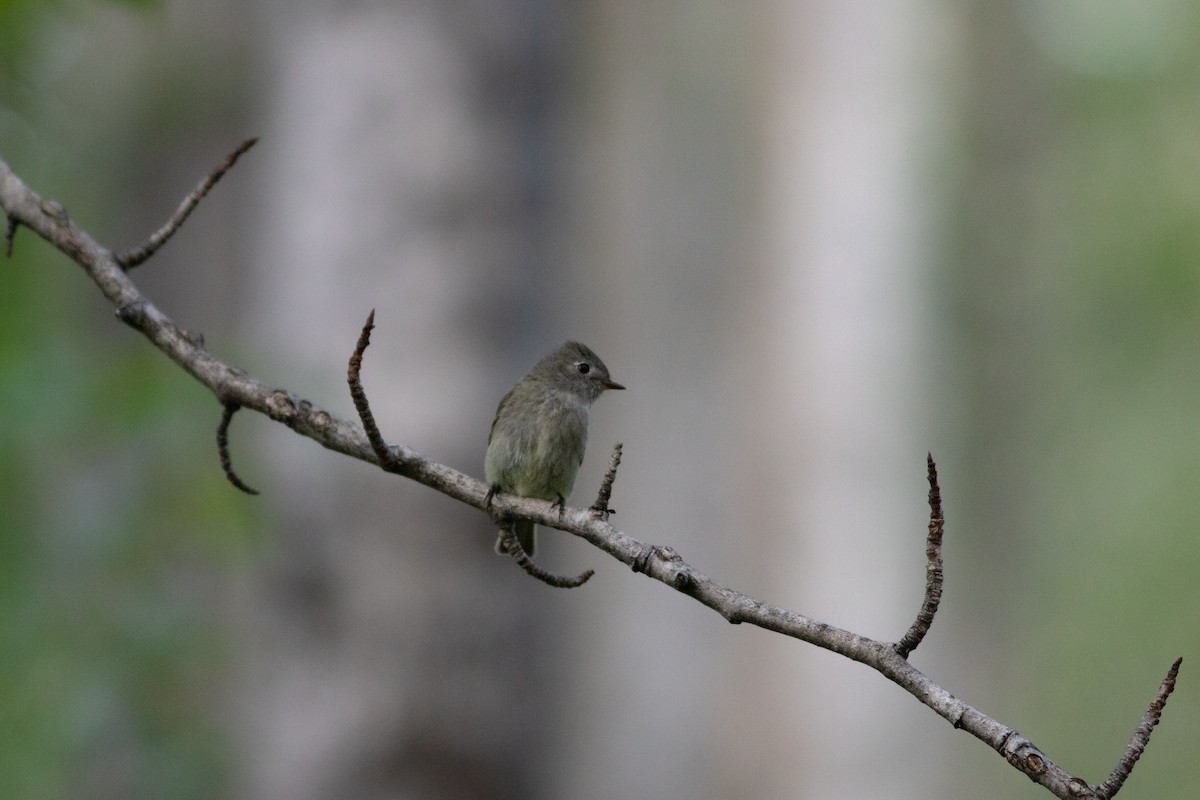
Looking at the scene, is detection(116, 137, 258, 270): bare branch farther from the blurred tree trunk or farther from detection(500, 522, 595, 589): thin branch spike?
the blurred tree trunk

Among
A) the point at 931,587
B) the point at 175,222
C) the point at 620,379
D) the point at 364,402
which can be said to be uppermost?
the point at 620,379

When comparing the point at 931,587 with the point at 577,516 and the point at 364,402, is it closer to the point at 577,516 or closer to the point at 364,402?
the point at 577,516

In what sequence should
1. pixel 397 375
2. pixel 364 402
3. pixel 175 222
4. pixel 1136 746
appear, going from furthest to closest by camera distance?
pixel 397 375
pixel 175 222
pixel 364 402
pixel 1136 746

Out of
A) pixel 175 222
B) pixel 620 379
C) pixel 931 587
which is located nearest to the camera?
pixel 931 587

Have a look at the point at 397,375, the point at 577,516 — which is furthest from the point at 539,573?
the point at 397,375

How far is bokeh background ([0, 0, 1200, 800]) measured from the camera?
4.42 meters

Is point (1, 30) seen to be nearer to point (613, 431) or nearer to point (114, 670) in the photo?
point (114, 670)

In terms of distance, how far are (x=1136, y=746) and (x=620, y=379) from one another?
11.0 m

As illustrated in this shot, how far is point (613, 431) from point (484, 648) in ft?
23.2

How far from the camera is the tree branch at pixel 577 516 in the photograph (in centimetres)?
151

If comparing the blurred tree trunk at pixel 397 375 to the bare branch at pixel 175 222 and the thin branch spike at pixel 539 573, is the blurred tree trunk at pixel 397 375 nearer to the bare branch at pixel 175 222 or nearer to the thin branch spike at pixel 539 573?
the bare branch at pixel 175 222

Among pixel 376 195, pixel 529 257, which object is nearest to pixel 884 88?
pixel 529 257

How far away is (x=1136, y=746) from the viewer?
1.48 m

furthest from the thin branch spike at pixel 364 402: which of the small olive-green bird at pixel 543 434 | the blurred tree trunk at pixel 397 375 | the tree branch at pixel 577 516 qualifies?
the blurred tree trunk at pixel 397 375
